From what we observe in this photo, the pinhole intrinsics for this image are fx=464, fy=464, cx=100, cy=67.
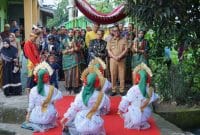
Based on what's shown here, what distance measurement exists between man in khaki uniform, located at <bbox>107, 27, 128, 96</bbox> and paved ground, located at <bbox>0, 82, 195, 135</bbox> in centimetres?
222

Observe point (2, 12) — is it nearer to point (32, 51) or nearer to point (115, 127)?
point (32, 51)

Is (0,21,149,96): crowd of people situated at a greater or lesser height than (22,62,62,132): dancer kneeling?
greater

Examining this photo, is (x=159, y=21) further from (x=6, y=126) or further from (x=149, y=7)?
(x=6, y=126)

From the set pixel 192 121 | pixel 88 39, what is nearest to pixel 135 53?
pixel 88 39

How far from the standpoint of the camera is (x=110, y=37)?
38.3 ft

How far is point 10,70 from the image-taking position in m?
11.3

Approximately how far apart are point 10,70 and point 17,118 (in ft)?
6.79

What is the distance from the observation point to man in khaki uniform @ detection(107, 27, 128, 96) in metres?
11.5

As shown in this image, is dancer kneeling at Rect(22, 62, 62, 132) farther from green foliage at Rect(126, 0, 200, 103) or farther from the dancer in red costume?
the dancer in red costume

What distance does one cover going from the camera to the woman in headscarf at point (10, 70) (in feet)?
36.8

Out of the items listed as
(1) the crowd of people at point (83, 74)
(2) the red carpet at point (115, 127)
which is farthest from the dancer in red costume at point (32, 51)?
(2) the red carpet at point (115, 127)

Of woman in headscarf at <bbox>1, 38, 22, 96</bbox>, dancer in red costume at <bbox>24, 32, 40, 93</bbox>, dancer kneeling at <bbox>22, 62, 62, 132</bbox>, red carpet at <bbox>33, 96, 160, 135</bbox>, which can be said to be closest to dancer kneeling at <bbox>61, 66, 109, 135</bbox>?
red carpet at <bbox>33, 96, 160, 135</bbox>

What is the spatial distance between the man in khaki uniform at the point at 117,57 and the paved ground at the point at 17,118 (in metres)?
2.22

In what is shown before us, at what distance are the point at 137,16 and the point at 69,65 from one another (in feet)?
13.5
